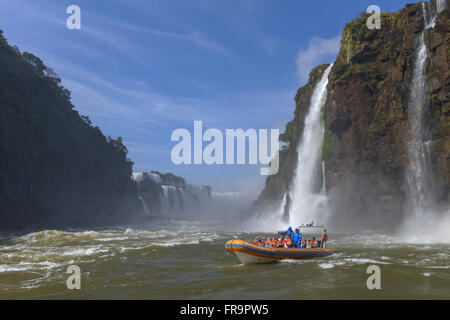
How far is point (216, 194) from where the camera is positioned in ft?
504

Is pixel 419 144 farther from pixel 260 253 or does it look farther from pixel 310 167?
pixel 260 253

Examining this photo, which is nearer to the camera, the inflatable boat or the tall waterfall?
the inflatable boat

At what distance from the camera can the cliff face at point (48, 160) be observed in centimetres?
5375

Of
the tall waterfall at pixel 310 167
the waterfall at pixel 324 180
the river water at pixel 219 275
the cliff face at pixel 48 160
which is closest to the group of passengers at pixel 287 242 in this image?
the river water at pixel 219 275

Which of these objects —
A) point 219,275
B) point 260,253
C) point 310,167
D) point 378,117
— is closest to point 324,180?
point 310,167

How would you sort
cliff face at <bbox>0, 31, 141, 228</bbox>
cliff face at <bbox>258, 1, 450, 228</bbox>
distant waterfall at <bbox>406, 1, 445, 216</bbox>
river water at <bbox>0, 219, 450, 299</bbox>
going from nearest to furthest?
1. river water at <bbox>0, 219, 450, 299</bbox>
2. cliff face at <bbox>258, 1, 450, 228</bbox>
3. distant waterfall at <bbox>406, 1, 445, 216</bbox>
4. cliff face at <bbox>0, 31, 141, 228</bbox>

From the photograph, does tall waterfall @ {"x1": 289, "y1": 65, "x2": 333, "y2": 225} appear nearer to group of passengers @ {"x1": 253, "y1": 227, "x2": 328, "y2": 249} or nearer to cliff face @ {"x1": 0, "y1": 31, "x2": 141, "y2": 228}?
group of passengers @ {"x1": 253, "y1": 227, "x2": 328, "y2": 249}

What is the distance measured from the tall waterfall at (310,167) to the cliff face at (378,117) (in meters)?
2.31

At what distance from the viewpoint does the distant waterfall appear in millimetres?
33406

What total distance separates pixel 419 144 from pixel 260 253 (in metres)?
24.7

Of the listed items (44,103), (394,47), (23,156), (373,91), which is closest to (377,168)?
(373,91)

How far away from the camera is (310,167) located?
49188mm

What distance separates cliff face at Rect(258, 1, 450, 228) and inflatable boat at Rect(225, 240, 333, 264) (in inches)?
760

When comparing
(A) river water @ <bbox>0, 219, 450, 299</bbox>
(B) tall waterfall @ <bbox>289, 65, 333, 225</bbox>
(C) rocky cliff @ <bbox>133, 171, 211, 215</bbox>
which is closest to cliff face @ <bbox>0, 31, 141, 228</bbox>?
(C) rocky cliff @ <bbox>133, 171, 211, 215</bbox>
